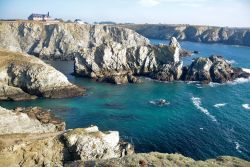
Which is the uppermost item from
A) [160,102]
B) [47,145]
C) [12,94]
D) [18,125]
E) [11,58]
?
[11,58]

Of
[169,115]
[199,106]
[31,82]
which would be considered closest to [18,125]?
[169,115]

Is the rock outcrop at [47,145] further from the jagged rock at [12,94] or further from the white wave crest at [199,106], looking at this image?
the jagged rock at [12,94]

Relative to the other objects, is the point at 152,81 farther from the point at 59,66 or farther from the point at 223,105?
the point at 59,66

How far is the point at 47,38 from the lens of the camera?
171 metres

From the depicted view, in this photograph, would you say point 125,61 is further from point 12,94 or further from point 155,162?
point 155,162

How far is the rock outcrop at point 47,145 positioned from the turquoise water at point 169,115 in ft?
26.5

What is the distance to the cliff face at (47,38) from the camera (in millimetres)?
163125

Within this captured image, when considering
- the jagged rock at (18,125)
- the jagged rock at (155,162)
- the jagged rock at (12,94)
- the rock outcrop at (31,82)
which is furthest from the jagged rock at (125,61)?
A: the jagged rock at (155,162)

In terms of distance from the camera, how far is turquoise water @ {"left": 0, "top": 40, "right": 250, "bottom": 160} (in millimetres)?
66812

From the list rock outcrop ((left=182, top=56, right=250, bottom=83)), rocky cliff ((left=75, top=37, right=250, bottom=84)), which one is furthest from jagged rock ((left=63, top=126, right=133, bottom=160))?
rock outcrop ((left=182, top=56, right=250, bottom=83))

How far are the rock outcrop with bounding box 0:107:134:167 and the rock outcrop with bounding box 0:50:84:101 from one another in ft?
107

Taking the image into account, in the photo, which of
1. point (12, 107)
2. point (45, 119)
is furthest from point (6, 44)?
point (45, 119)

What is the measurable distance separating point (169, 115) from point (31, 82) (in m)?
37.5

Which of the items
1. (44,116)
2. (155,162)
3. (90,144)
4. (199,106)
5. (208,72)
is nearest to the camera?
(155,162)
